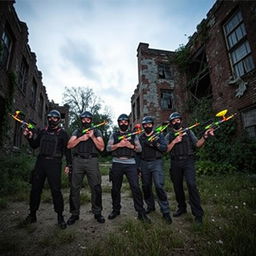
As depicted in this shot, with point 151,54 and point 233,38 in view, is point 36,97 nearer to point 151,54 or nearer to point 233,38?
point 151,54

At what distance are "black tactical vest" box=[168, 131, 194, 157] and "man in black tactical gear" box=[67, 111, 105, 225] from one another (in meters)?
1.67

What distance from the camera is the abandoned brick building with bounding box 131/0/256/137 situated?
793 centimetres

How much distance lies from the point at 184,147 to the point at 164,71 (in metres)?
13.2

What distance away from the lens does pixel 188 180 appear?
3.27 meters

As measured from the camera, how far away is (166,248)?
2.36 m

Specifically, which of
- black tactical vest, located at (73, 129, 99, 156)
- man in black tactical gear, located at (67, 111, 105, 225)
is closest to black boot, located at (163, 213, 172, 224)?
man in black tactical gear, located at (67, 111, 105, 225)

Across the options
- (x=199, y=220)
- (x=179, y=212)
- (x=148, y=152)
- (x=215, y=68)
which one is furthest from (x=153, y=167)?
(x=215, y=68)

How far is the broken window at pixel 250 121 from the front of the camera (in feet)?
25.3

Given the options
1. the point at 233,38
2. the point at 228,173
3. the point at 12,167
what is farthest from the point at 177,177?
the point at 233,38

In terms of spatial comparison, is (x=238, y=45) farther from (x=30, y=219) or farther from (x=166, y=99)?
(x=30, y=219)

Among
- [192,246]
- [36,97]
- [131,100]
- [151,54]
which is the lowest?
[192,246]

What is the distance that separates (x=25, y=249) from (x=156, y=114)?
12494 millimetres

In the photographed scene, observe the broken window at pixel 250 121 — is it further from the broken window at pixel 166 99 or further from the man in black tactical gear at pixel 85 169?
the man in black tactical gear at pixel 85 169

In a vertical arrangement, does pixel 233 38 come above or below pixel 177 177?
above
